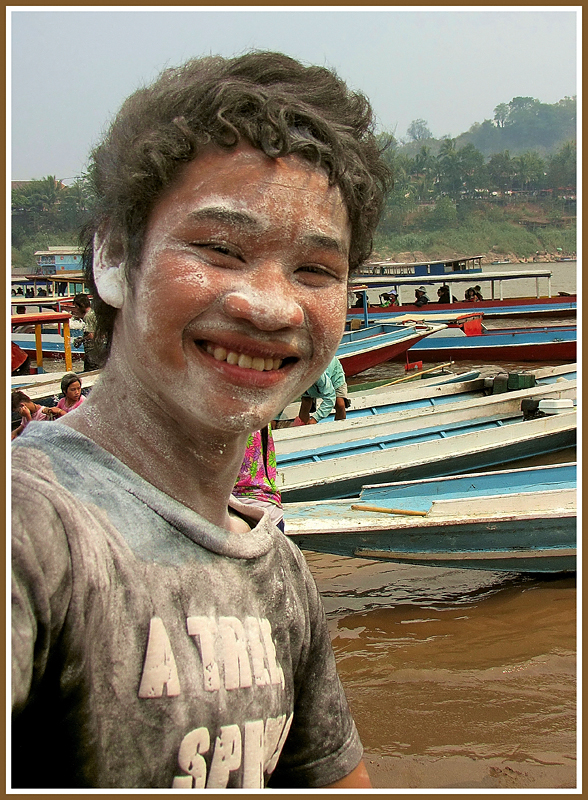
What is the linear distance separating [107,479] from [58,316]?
12709 millimetres

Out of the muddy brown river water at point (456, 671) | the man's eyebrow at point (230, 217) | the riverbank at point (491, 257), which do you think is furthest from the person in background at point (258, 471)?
the riverbank at point (491, 257)

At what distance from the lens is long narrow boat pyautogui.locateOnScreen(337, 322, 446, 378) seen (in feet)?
60.2

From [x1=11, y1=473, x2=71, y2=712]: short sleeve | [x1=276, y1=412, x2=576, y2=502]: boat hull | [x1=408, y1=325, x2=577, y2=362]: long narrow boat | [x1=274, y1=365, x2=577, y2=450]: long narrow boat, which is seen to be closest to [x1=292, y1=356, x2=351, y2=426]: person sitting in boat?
[x1=274, y1=365, x2=577, y2=450]: long narrow boat

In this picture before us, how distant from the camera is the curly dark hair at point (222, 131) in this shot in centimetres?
120

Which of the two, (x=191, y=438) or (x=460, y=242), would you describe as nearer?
(x=191, y=438)

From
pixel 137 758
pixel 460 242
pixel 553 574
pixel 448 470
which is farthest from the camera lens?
pixel 460 242

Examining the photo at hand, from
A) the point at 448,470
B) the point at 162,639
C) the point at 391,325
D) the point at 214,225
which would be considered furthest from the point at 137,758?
the point at 391,325

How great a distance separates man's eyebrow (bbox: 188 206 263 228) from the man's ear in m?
0.21

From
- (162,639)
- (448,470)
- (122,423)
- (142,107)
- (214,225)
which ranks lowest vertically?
(448,470)

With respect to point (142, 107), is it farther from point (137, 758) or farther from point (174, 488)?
point (137, 758)

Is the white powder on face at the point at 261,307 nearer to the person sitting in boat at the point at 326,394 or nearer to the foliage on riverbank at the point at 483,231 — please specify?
the person sitting in boat at the point at 326,394

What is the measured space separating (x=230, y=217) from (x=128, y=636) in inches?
26.7

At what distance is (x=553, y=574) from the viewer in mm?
7344

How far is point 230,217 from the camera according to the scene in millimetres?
1179
